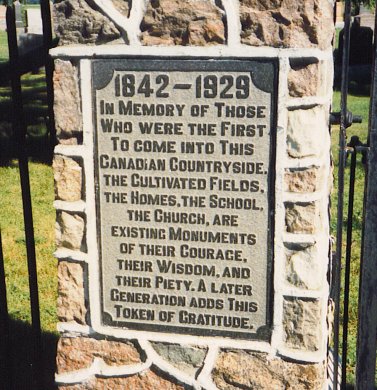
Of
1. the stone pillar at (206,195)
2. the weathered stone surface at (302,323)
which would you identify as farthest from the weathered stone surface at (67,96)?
the weathered stone surface at (302,323)

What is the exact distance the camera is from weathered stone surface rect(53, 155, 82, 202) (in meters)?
2.34

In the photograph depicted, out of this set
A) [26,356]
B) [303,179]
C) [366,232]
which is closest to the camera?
[303,179]

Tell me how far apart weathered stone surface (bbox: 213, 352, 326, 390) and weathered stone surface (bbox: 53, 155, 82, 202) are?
2.60 feet

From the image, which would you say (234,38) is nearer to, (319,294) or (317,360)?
(319,294)

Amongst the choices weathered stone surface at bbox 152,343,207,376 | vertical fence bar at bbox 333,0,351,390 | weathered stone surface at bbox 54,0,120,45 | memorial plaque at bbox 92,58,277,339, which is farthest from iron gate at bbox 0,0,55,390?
vertical fence bar at bbox 333,0,351,390

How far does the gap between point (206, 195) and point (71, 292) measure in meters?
0.64

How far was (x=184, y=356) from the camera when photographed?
2.40 meters

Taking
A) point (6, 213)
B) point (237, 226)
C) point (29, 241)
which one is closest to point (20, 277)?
point (6, 213)

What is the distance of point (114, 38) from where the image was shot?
2225 mm

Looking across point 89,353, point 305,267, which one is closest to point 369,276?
point 305,267

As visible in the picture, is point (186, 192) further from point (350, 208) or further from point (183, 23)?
point (350, 208)

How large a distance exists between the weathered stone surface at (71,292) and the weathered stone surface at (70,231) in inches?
2.9

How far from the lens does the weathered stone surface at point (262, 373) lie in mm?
Result: 2314

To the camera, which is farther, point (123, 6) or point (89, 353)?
point (89, 353)
